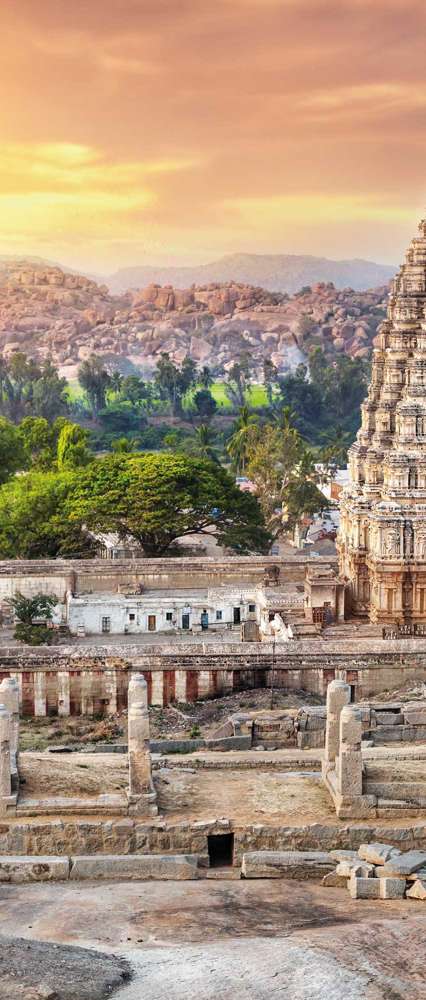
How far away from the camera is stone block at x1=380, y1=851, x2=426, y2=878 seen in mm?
22125

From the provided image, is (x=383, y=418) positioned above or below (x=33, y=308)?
below

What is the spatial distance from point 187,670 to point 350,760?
1289 centimetres

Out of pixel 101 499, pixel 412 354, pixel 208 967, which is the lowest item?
pixel 208 967

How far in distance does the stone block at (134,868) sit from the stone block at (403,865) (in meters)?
2.88

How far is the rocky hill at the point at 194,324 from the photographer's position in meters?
169

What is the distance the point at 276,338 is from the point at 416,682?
138 metres

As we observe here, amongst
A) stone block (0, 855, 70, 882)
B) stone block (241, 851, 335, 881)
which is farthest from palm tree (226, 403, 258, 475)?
stone block (0, 855, 70, 882)

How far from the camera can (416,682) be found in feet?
120

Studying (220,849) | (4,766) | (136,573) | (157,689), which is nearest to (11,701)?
(4,766)

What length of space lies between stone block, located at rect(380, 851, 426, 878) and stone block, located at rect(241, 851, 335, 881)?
1008 mm

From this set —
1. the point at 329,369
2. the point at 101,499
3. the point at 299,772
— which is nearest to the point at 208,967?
the point at 299,772

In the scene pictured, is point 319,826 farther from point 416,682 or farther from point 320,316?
point 320,316

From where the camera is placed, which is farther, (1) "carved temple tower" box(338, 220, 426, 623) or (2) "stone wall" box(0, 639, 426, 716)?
(1) "carved temple tower" box(338, 220, 426, 623)

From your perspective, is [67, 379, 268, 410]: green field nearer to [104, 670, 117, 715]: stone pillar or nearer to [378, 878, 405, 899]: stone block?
[104, 670, 117, 715]: stone pillar
